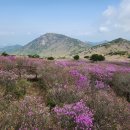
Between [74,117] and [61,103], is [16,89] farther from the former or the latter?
[74,117]

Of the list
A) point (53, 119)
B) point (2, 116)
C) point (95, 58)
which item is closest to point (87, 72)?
point (53, 119)

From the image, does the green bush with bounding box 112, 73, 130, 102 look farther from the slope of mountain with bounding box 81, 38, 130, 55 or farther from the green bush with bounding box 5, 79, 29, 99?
the slope of mountain with bounding box 81, 38, 130, 55

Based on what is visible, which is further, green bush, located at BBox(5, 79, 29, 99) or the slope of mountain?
the slope of mountain

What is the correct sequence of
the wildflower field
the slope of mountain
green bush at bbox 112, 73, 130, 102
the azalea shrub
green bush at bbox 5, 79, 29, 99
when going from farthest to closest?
1. the slope of mountain
2. green bush at bbox 112, 73, 130, 102
3. green bush at bbox 5, 79, 29, 99
4. the azalea shrub
5. the wildflower field

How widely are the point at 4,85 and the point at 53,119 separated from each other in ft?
20.2

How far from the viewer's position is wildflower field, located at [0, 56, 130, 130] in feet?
33.7

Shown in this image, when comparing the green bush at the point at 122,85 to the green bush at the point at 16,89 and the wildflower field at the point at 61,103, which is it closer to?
the wildflower field at the point at 61,103

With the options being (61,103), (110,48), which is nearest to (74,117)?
(61,103)

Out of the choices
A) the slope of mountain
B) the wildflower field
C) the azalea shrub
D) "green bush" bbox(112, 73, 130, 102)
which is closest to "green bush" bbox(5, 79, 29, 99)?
the wildflower field

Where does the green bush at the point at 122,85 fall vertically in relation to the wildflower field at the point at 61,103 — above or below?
below

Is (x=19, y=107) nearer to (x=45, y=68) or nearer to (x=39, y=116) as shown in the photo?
(x=39, y=116)

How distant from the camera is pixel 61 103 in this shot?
1462 centimetres

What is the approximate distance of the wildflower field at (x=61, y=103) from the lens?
10.3 m

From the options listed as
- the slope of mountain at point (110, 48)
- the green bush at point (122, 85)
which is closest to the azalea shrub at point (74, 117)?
the green bush at point (122, 85)
